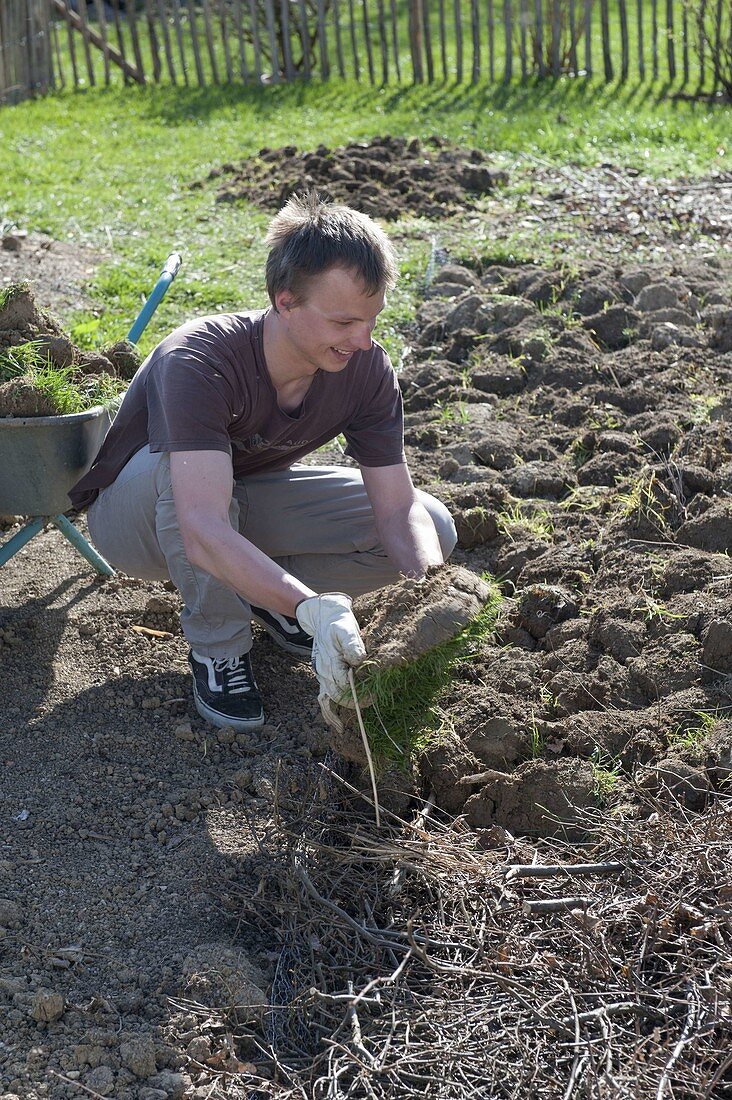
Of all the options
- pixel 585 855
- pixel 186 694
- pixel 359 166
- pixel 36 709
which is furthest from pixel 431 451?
pixel 359 166

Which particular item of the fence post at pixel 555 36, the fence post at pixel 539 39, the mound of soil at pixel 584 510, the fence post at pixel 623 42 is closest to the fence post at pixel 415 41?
the fence post at pixel 539 39

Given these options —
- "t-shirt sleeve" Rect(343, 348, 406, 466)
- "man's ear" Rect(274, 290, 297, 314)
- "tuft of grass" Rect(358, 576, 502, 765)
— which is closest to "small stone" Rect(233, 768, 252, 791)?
"tuft of grass" Rect(358, 576, 502, 765)

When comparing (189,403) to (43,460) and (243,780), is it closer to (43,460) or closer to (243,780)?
(43,460)

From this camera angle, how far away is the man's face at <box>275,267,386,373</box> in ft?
9.14

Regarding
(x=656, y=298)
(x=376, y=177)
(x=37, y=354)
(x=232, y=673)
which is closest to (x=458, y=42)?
(x=376, y=177)

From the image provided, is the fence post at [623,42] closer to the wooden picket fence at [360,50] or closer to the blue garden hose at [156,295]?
the wooden picket fence at [360,50]

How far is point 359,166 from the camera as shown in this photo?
7.41m

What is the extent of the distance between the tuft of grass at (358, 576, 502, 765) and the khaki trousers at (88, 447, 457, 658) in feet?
2.42

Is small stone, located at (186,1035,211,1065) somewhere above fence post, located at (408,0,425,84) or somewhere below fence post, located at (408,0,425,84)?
below

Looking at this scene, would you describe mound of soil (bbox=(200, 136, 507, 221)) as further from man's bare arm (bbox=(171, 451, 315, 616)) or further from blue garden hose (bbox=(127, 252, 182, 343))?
man's bare arm (bbox=(171, 451, 315, 616))

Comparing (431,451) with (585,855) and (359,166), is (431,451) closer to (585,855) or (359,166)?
(585,855)

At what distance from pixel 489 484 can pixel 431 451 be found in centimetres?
41

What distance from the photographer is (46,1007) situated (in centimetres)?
220

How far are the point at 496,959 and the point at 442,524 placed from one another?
4.93 feet
